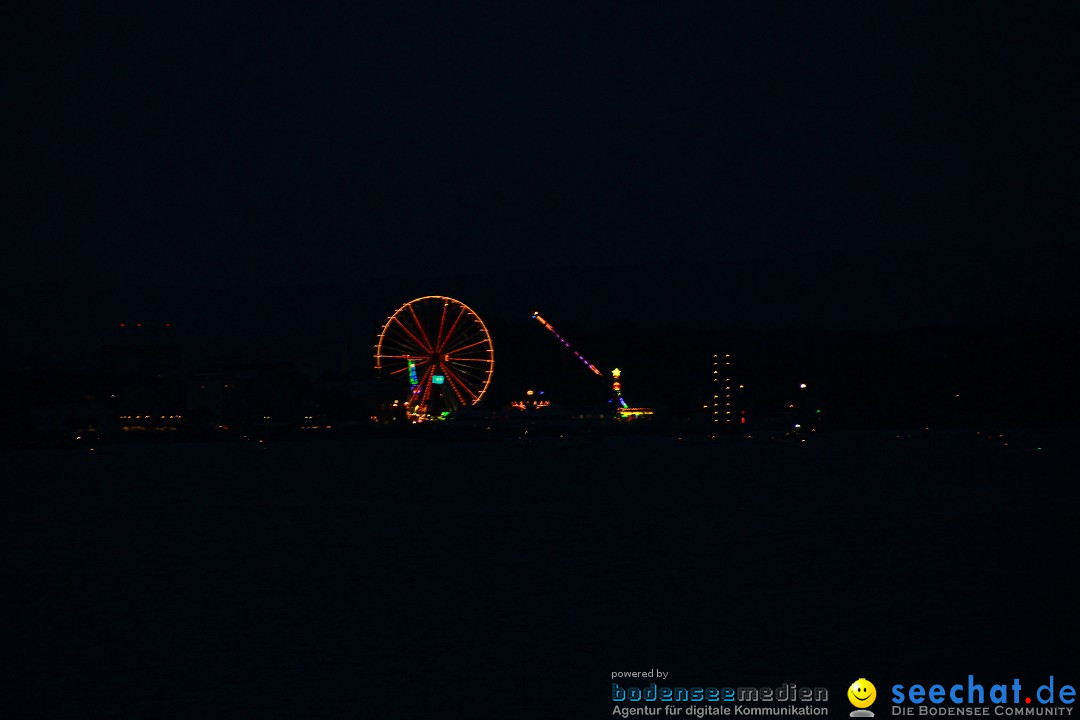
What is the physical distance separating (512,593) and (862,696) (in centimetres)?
902

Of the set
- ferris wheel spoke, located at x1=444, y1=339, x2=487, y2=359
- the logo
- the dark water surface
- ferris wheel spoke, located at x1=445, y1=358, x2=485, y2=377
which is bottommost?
the logo

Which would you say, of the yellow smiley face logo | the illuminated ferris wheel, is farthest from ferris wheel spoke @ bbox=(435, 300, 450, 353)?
the yellow smiley face logo

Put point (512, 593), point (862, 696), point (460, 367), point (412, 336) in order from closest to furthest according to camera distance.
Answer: point (862, 696), point (512, 593), point (412, 336), point (460, 367)

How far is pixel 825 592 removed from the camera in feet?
74.6

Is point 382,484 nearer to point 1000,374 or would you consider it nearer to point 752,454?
point 752,454

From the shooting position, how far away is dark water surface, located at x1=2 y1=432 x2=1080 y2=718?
643 inches

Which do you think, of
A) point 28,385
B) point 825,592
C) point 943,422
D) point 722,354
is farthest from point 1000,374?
point 825,592

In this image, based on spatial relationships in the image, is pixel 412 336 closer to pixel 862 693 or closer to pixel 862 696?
pixel 862 693

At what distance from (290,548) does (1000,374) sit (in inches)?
4480

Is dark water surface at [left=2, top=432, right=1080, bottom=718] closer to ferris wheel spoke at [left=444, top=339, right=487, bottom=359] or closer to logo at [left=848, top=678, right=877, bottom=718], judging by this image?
logo at [left=848, top=678, right=877, bottom=718]

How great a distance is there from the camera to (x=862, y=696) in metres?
14.9

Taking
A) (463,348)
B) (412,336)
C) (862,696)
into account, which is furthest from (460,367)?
(862,696)

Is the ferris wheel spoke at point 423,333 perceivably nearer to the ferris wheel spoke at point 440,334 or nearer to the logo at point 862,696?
the ferris wheel spoke at point 440,334

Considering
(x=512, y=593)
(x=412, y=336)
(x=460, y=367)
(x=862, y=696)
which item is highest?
(x=412, y=336)
